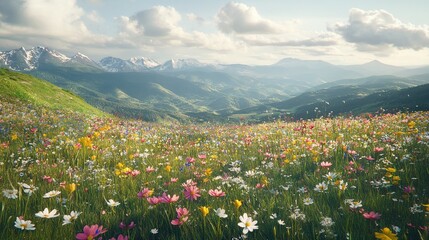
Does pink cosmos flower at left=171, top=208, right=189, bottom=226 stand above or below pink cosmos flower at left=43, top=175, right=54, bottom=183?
above

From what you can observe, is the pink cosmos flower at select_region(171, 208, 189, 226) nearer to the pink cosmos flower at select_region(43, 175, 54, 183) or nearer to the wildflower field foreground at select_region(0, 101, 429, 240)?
the wildflower field foreground at select_region(0, 101, 429, 240)

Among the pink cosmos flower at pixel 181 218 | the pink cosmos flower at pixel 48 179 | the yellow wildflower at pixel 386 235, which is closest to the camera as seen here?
the yellow wildflower at pixel 386 235

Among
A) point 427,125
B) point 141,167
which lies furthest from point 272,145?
point 427,125

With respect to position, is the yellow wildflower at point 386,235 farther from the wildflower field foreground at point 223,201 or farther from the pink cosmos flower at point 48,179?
the pink cosmos flower at point 48,179

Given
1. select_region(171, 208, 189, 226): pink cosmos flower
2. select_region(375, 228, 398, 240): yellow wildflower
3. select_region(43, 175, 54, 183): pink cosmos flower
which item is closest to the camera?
select_region(375, 228, 398, 240): yellow wildflower

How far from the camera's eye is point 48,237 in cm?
272

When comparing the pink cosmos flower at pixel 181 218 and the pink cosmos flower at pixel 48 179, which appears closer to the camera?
the pink cosmos flower at pixel 181 218

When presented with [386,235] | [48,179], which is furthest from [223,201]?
[48,179]

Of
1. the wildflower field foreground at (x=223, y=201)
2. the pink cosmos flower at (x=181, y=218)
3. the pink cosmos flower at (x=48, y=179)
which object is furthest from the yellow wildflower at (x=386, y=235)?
the pink cosmos flower at (x=48, y=179)

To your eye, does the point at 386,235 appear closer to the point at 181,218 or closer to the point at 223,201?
the point at 181,218

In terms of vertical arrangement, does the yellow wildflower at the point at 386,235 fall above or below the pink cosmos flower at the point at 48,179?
above

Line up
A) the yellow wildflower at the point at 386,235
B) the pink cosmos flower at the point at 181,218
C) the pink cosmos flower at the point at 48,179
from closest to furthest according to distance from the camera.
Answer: the yellow wildflower at the point at 386,235, the pink cosmos flower at the point at 181,218, the pink cosmos flower at the point at 48,179

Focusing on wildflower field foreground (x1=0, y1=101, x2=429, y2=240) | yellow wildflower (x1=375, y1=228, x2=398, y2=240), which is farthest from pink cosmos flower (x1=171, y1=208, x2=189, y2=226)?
yellow wildflower (x1=375, y1=228, x2=398, y2=240)

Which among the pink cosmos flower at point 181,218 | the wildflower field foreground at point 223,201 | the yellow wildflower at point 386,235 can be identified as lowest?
the wildflower field foreground at point 223,201
